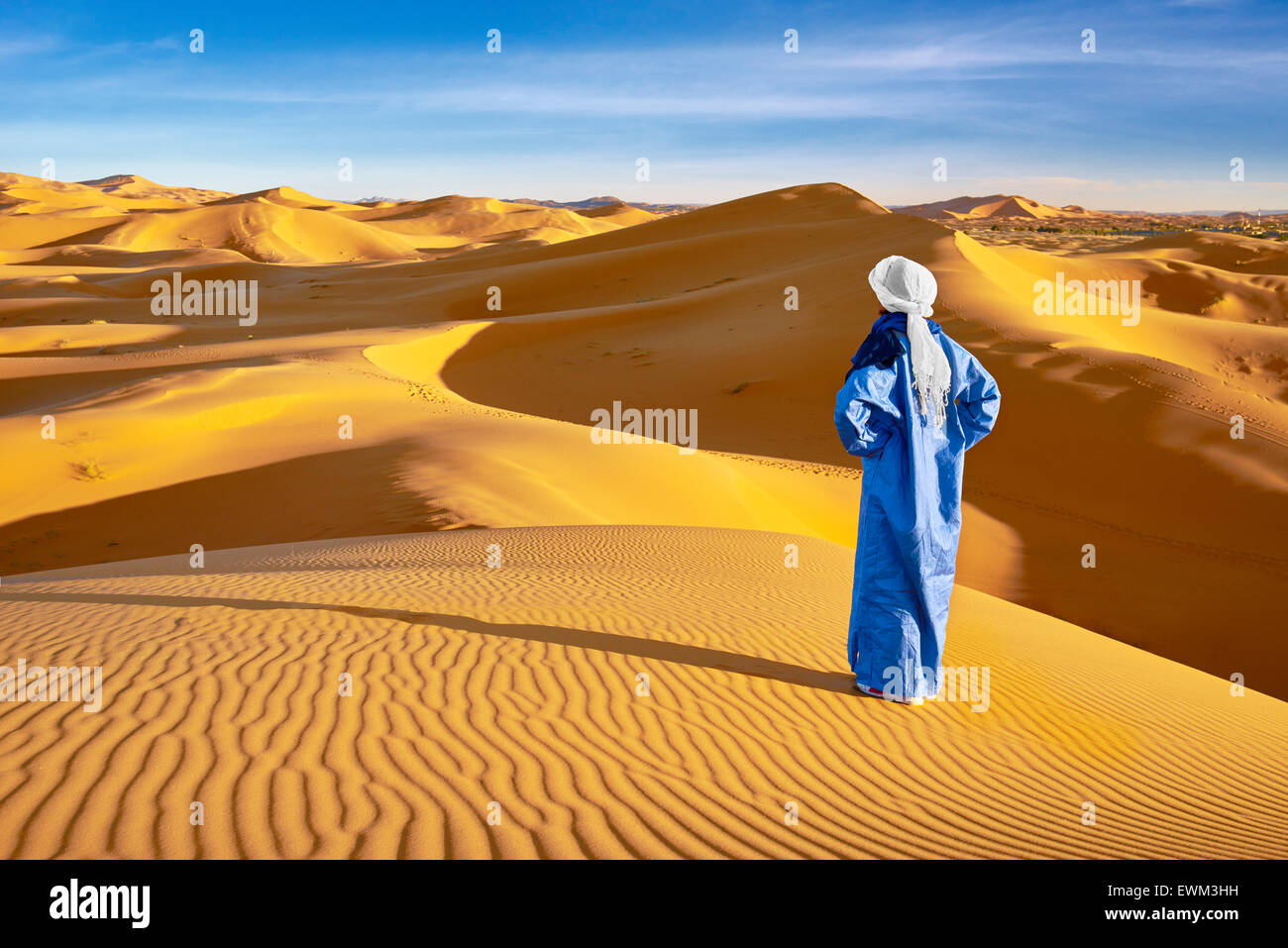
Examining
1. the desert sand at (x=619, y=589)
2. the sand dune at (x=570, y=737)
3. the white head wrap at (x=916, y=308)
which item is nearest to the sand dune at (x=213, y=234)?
the desert sand at (x=619, y=589)

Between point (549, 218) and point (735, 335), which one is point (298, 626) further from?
point (549, 218)

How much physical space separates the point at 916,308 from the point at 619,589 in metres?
3.32

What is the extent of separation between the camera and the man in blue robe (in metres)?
4.58

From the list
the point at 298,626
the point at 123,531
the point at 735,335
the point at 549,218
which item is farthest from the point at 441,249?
the point at 298,626

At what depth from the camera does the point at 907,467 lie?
4598 mm

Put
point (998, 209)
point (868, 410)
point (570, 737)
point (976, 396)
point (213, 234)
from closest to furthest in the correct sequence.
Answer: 1. point (570, 737)
2. point (868, 410)
3. point (976, 396)
4. point (213, 234)
5. point (998, 209)

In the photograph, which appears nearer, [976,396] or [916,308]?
[916,308]

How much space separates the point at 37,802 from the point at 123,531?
8.93m

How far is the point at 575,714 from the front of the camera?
4.19 metres

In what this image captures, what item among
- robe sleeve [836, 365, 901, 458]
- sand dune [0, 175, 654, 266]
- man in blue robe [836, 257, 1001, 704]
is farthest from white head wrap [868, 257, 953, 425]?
sand dune [0, 175, 654, 266]

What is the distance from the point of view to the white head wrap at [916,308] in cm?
459

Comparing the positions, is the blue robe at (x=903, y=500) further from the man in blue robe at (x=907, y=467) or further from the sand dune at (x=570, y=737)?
the sand dune at (x=570, y=737)

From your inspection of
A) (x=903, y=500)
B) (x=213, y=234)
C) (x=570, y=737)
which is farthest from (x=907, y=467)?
(x=213, y=234)

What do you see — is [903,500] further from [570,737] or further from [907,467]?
[570,737]
